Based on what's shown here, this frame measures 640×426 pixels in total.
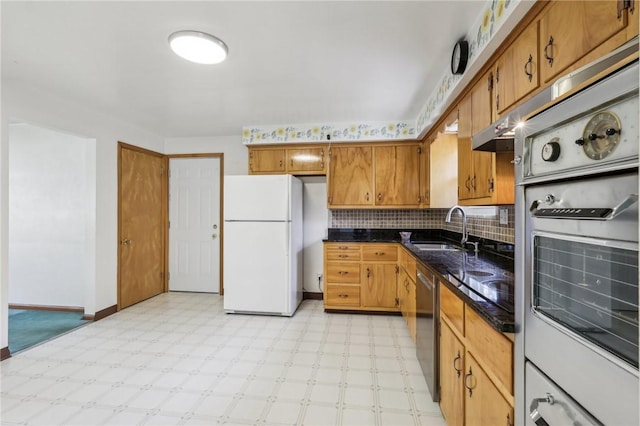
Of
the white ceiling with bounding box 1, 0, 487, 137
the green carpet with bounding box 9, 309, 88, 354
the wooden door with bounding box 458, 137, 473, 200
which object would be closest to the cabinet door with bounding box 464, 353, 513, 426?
the wooden door with bounding box 458, 137, 473, 200

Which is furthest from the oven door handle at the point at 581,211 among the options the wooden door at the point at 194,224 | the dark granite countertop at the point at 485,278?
the wooden door at the point at 194,224

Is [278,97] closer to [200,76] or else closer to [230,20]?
[200,76]

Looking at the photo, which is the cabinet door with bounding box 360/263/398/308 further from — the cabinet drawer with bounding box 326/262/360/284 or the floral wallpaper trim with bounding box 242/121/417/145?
the floral wallpaper trim with bounding box 242/121/417/145

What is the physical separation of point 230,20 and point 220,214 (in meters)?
3.00

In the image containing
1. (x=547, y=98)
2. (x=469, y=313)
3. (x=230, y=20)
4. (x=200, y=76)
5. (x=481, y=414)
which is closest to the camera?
(x=547, y=98)

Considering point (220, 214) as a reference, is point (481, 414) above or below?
below

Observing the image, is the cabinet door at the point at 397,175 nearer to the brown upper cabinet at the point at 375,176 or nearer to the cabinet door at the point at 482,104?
the brown upper cabinet at the point at 375,176

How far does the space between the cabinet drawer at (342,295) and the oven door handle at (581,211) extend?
284 cm

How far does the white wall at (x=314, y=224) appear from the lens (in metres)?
4.07

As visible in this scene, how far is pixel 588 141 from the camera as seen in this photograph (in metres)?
0.60

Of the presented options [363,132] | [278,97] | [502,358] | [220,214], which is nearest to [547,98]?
[502,358]

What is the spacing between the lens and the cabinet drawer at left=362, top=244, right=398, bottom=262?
3.39 meters

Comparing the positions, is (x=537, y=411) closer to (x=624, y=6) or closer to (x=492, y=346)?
(x=492, y=346)

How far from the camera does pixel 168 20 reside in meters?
1.67
